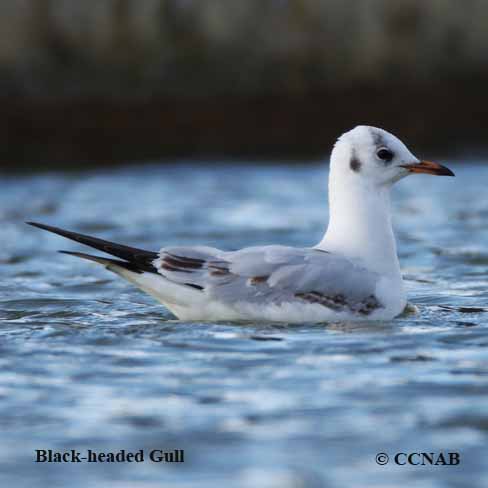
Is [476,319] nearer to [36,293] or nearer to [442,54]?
[36,293]

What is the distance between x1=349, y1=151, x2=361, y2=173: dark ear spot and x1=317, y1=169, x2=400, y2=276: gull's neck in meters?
0.04

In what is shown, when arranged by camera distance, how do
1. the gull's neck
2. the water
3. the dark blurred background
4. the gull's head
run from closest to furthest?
the water
the gull's neck
the gull's head
the dark blurred background

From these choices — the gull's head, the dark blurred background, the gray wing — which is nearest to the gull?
the gray wing

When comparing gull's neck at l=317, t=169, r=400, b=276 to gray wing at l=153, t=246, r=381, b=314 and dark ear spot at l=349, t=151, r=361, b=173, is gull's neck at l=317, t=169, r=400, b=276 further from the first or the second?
gray wing at l=153, t=246, r=381, b=314

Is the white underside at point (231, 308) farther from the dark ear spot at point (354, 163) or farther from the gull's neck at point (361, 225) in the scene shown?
the dark ear spot at point (354, 163)

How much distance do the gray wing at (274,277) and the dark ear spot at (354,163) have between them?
0.60 m

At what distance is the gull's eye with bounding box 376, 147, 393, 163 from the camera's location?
7188 millimetres

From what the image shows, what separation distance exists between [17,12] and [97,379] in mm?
9356

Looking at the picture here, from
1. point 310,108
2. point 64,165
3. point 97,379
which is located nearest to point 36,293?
point 97,379

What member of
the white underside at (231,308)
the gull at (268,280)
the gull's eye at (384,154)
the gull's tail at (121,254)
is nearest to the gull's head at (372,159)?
the gull's eye at (384,154)

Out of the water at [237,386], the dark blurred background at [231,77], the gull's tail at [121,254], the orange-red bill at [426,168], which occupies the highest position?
the dark blurred background at [231,77]

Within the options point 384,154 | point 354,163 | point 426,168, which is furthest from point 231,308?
point 426,168

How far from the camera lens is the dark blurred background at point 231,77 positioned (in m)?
14.4

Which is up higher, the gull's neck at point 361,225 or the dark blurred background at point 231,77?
the dark blurred background at point 231,77
